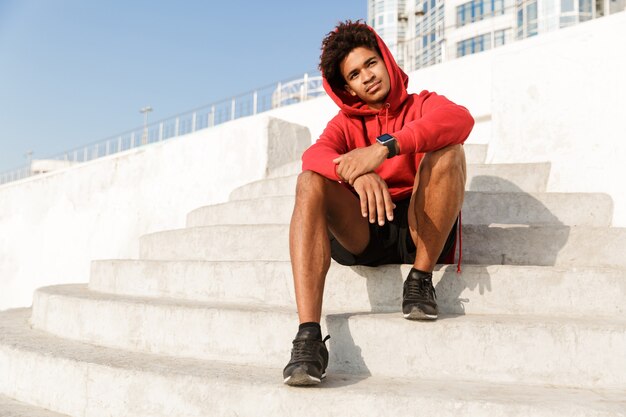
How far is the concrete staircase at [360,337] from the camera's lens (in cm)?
215

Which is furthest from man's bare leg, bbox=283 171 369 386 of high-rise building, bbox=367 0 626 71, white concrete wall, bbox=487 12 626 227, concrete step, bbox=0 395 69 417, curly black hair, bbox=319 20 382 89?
high-rise building, bbox=367 0 626 71

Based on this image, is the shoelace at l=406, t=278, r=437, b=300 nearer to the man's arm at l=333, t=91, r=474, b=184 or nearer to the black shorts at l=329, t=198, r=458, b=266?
the black shorts at l=329, t=198, r=458, b=266

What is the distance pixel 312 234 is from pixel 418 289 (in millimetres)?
521

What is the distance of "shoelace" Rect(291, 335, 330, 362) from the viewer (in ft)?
7.00

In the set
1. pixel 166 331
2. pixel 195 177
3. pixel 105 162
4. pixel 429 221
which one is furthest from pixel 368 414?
pixel 105 162

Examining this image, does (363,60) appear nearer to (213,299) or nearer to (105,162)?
(213,299)

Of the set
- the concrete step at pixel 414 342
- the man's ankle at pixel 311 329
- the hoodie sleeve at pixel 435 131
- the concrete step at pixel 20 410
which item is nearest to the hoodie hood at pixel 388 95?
the hoodie sleeve at pixel 435 131

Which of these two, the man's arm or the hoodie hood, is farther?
the hoodie hood

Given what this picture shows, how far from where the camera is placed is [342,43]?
9.05ft

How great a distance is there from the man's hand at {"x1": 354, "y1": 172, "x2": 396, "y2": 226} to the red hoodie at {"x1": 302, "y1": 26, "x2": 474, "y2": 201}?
6.7 inches

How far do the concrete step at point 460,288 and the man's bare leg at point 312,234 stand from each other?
0.46 m

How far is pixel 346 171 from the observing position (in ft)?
7.57

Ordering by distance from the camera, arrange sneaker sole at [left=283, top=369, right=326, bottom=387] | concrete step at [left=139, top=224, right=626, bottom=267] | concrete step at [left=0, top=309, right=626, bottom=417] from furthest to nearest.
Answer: concrete step at [left=139, top=224, right=626, bottom=267]
sneaker sole at [left=283, top=369, right=326, bottom=387]
concrete step at [left=0, top=309, right=626, bottom=417]

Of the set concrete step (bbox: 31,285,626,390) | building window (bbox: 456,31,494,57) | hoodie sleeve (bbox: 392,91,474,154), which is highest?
building window (bbox: 456,31,494,57)
